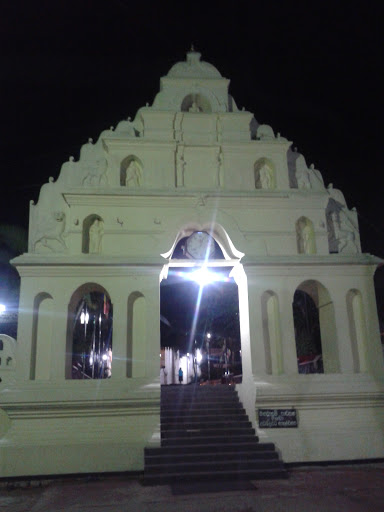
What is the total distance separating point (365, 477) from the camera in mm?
A: 8500

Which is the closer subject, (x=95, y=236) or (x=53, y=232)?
(x=53, y=232)

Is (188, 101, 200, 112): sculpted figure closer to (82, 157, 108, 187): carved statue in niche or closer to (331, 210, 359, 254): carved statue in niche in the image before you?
(82, 157, 108, 187): carved statue in niche

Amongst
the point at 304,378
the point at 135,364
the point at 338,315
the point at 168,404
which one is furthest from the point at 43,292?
the point at 338,315

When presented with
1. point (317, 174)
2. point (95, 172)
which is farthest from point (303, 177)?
point (95, 172)

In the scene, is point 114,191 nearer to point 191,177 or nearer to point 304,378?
point 191,177

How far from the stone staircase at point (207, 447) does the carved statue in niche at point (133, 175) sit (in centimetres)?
547

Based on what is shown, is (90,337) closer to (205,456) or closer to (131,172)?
(131,172)

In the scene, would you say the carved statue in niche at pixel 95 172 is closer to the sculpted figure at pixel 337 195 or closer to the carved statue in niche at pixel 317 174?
the carved statue in niche at pixel 317 174

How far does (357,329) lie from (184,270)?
14.8 feet

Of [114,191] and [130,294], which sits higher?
[114,191]

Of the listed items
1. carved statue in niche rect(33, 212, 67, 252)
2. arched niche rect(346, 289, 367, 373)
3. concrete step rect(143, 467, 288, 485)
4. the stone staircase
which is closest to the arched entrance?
carved statue in niche rect(33, 212, 67, 252)

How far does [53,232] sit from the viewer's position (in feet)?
34.0

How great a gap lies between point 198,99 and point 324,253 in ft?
16.8

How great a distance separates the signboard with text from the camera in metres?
9.41
